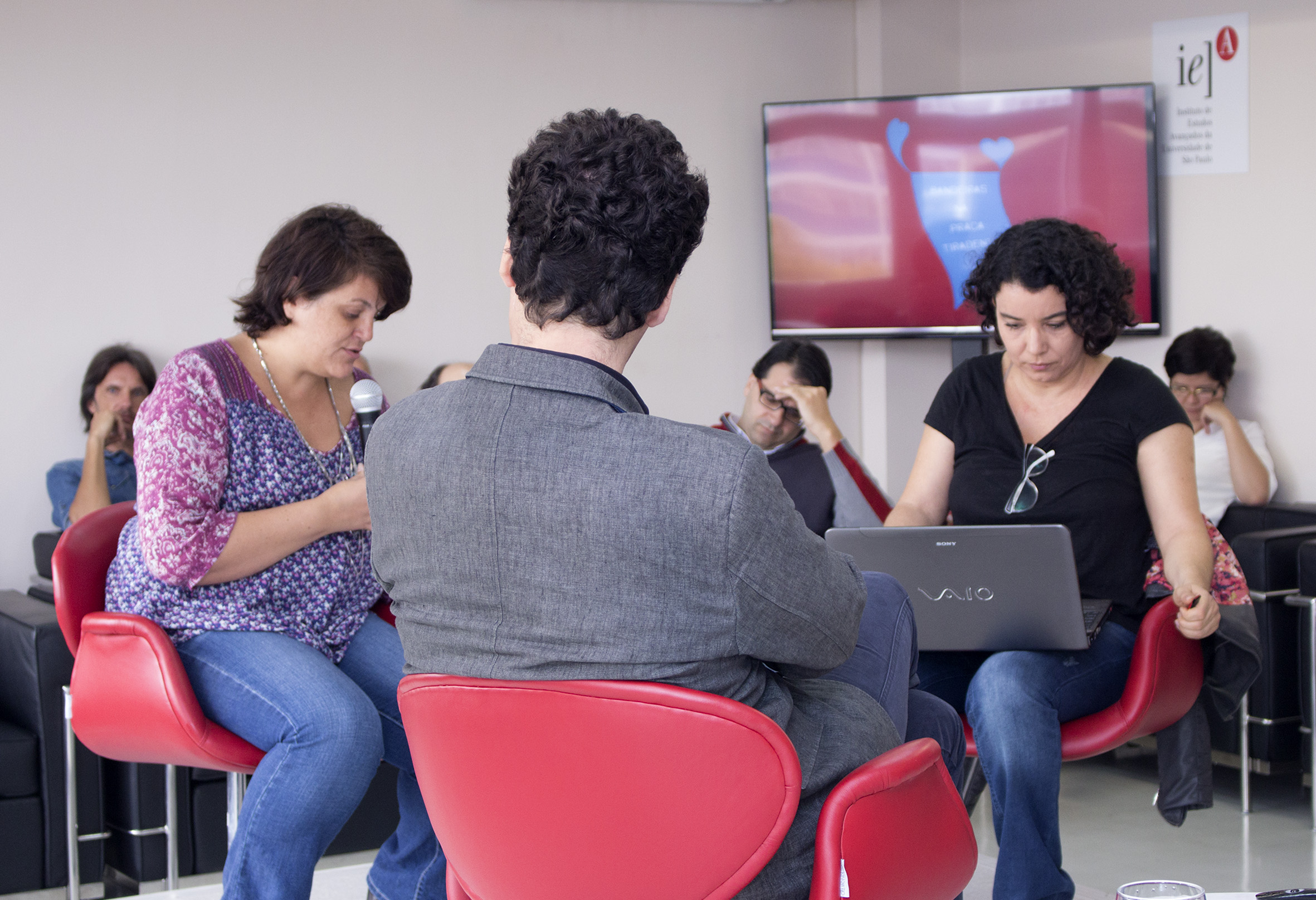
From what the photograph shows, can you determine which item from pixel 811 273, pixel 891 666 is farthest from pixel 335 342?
pixel 811 273

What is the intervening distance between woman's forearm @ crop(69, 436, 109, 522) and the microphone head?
2003mm

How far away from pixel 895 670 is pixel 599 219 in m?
0.71

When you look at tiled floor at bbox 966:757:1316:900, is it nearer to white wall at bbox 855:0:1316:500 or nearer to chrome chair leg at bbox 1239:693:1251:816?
chrome chair leg at bbox 1239:693:1251:816

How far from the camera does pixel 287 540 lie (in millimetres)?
1983

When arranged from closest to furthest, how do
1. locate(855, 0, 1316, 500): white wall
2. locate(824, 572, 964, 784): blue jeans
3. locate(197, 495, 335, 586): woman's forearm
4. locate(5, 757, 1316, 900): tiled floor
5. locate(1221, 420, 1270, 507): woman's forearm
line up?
1. locate(824, 572, 964, 784): blue jeans
2. locate(197, 495, 335, 586): woman's forearm
3. locate(5, 757, 1316, 900): tiled floor
4. locate(1221, 420, 1270, 507): woman's forearm
5. locate(855, 0, 1316, 500): white wall

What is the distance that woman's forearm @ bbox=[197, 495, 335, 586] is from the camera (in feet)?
6.38

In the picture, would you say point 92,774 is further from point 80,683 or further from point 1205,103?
point 1205,103

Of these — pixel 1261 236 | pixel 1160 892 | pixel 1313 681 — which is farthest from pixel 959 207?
pixel 1160 892

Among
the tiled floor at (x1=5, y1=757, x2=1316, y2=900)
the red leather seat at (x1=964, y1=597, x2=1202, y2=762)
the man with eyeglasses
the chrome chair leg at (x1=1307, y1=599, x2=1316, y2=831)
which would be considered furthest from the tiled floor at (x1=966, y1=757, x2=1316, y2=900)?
the man with eyeglasses

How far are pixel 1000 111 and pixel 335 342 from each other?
10.7ft

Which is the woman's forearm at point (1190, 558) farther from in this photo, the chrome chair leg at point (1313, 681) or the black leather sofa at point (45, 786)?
the black leather sofa at point (45, 786)

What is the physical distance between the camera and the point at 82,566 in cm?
208

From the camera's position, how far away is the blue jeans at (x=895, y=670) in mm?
1539

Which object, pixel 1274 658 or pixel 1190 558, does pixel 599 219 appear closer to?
pixel 1190 558
